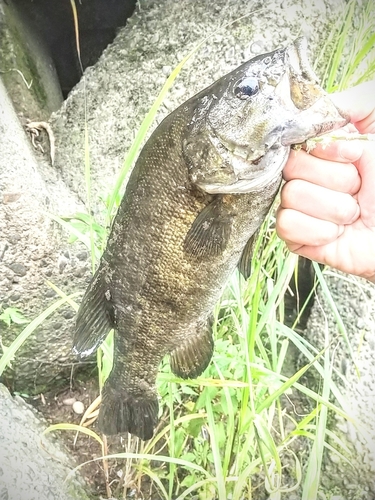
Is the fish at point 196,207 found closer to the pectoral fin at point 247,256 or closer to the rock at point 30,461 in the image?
the pectoral fin at point 247,256

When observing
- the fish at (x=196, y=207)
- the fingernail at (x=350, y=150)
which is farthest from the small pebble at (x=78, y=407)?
the fingernail at (x=350, y=150)

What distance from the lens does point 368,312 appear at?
1452 mm

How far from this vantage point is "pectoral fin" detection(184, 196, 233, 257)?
2.58 ft

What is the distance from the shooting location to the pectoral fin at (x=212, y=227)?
79cm

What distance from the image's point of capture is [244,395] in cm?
115

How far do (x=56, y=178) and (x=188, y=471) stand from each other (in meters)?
0.81

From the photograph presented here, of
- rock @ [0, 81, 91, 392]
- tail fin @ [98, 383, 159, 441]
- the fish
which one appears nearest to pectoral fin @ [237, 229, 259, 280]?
the fish

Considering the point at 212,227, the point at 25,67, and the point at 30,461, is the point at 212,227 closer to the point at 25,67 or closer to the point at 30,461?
the point at 30,461

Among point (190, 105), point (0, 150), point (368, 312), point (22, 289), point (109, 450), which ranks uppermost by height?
point (190, 105)

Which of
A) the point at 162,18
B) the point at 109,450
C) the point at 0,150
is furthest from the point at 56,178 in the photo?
the point at 109,450

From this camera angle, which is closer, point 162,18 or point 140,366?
point 140,366

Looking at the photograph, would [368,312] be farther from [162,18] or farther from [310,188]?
[162,18]

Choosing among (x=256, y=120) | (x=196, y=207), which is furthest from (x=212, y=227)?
(x=256, y=120)

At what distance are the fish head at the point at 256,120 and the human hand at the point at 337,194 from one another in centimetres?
8
